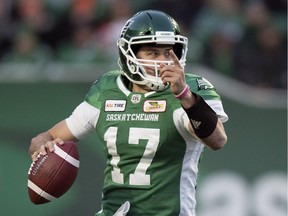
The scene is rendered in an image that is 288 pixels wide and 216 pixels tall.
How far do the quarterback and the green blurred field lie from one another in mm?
3103

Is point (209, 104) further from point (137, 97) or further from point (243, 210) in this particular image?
point (243, 210)

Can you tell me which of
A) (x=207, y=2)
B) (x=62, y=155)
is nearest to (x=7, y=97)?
(x=207, y=2)

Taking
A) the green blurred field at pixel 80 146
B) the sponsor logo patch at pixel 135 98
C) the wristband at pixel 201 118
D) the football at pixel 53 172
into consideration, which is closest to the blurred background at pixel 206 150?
the green blurred field at pixel 80 146

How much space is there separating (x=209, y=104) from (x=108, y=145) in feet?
2.03

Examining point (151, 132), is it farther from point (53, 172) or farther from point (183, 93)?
point (53, 172)

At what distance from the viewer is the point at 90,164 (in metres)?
8.32

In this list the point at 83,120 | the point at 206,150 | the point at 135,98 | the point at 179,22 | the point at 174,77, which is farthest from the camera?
the point at 179,22

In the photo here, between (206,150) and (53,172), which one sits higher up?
(53,172)

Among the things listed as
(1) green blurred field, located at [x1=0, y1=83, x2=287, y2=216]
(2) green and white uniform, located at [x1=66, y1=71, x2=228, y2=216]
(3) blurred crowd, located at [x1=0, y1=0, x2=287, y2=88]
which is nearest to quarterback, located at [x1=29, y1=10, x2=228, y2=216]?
(2) green and white uniform, located at [x1=66, y1=71, x2=228, y2=216]

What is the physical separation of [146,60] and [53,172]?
2.61ft


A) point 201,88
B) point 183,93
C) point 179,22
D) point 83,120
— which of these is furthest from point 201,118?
point 179,22

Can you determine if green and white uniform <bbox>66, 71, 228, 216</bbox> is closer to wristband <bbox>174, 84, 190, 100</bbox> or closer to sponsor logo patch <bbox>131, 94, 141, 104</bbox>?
sponsor logo patch <bbox>131, 94, 141, 104</bbox>

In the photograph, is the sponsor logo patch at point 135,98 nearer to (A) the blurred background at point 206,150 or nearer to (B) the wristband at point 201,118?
(B) the wristband at point 201,118

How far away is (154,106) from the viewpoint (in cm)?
505
